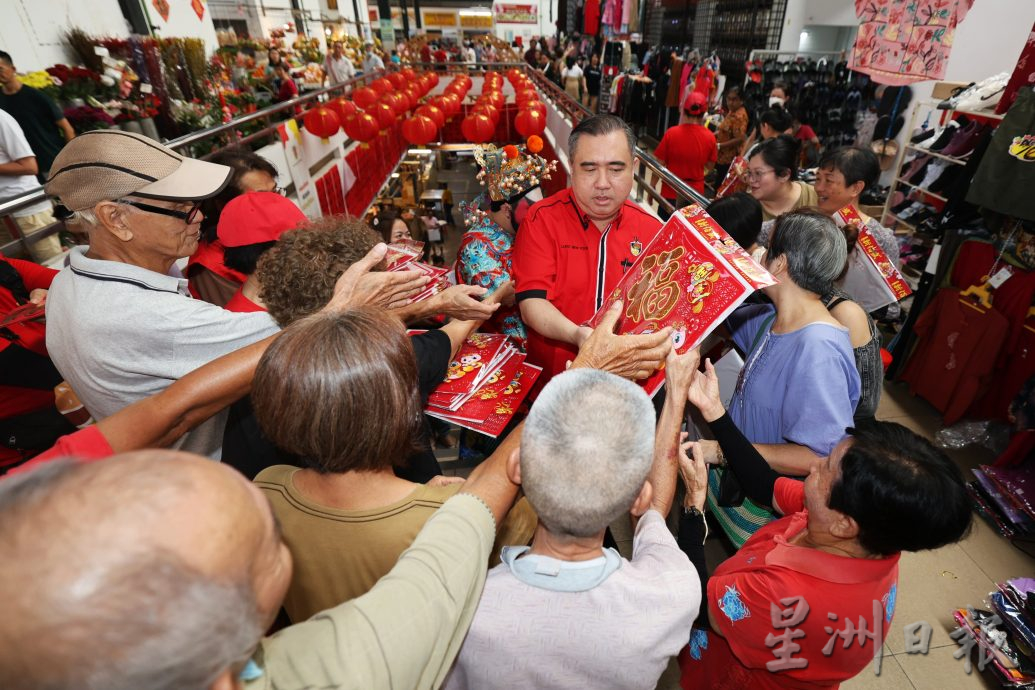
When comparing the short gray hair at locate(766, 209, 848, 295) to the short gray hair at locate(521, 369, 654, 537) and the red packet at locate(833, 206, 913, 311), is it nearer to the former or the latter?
the red packet at locate(833, 206, 913, 311)

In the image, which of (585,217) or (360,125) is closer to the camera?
(585,217)

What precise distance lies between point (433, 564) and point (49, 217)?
178 inches

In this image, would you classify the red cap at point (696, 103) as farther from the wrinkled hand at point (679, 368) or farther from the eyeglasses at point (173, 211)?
the eyeglasses at point (173, 211)

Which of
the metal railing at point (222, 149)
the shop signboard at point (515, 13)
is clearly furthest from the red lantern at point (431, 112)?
the shop signboard at point (515, 13)

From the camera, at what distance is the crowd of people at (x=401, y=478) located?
1.76ft

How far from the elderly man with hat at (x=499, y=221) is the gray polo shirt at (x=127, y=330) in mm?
1291

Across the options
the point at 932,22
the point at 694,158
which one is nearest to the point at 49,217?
the point at 694,158

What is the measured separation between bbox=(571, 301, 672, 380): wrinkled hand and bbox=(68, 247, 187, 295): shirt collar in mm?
1253

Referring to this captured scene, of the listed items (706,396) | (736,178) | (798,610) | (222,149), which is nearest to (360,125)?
(222,149)

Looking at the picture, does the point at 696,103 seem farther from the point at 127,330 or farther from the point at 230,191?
the point at 127,330

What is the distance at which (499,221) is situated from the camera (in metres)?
2.88

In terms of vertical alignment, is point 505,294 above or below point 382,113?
below

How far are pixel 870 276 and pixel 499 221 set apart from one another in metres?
1.98

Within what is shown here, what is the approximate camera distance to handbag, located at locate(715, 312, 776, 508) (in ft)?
6.10
